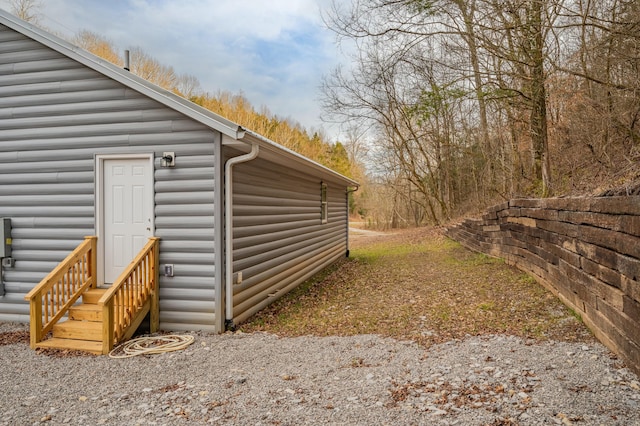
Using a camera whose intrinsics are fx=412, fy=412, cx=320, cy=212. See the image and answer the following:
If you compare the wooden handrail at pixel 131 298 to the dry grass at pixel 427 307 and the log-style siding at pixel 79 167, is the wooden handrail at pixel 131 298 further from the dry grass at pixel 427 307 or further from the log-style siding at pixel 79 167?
the dry grass at pixel 427 307

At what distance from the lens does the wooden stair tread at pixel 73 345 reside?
15.3 feet

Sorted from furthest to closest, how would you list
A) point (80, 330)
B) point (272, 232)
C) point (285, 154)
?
point (272, 232) < point (285, 154) < point (80, 330)

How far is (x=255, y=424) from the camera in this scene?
3.00 m

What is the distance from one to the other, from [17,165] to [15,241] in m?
1.11

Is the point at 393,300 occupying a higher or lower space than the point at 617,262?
lower

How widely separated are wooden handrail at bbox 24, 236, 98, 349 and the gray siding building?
15 centimetres

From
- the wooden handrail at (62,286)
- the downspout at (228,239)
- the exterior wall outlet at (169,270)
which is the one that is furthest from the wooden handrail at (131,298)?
the downspout at (228,239)

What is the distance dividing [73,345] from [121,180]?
7.20 ft

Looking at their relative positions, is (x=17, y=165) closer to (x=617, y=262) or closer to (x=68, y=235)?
(x=68, y=235)

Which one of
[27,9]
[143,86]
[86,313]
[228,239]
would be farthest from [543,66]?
[27,9]

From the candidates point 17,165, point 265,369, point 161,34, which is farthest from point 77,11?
point 265,369

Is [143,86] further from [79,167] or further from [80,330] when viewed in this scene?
[80,330]

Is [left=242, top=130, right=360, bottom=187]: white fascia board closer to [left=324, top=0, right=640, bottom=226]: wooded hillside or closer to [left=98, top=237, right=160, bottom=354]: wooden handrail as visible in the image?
[left=98, top=237, right=160, bottom=354]: wooden handrail

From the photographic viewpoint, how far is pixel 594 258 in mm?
4215
